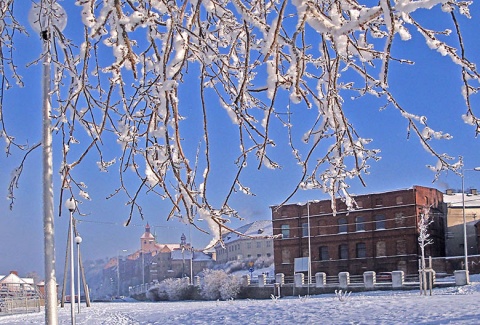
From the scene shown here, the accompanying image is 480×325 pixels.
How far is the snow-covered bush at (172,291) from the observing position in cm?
5800

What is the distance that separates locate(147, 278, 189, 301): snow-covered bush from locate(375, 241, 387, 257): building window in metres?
17.2

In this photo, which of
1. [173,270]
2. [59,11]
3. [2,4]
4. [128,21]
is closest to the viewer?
[128,21]

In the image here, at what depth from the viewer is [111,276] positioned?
118938 millimetres

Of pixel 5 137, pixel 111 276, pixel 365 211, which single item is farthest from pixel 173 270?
pixel 5 137

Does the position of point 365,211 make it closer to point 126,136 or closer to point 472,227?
point 472,227

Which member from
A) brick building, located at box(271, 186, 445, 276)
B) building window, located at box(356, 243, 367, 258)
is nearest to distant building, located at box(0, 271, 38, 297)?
brick building, located at box(271, 186, 445, 276)

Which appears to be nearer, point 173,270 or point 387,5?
point 387,5

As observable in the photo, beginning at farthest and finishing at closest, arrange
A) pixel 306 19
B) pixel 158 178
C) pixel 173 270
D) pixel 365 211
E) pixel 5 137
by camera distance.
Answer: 1. pixel 173 270
2. pixel 365 211
3. pixel 5 137
4. pixel 158 178
5. pixel 306 19

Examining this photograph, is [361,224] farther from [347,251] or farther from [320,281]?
[320,281]

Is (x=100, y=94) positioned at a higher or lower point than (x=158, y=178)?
higher

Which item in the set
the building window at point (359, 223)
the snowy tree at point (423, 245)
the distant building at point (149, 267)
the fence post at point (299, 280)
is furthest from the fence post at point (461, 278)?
the distant building at point (149, 267)

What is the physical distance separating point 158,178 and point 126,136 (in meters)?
0.24

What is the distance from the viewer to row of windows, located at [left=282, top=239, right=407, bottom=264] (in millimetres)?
48781

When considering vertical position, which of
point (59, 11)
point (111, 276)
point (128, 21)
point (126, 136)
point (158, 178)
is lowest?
point (111, 276)
